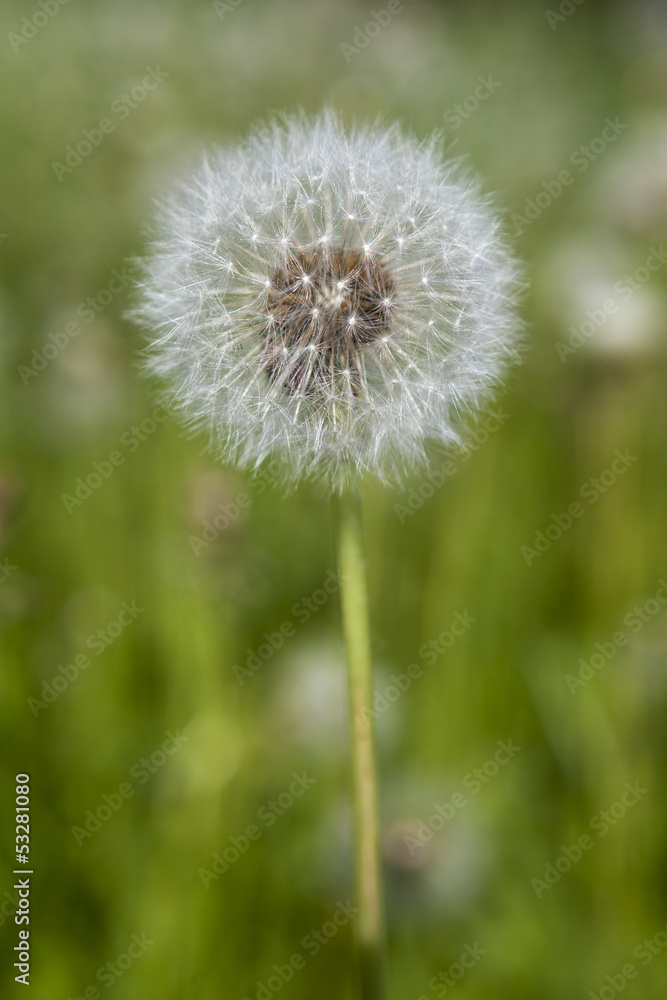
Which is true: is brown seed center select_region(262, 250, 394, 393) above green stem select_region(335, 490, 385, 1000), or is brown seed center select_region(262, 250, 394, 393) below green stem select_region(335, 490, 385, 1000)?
above

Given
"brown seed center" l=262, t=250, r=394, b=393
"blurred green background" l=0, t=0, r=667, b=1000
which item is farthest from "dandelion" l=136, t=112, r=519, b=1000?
"blurred green background" l=0, t=0, r=667, b=1000

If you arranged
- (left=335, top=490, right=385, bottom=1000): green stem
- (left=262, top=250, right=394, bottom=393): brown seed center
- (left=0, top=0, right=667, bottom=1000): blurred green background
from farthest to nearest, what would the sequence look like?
(left=0, top=0, right=667, bottom=1000): blurred green background, (left=262, top=250, right=394, bottom=393): brown seed center, (left=335, top=490, right=385, bottom=1000): green stem

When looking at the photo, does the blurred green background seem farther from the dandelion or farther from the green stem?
the green stem

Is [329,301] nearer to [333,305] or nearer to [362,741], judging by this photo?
[333,305]

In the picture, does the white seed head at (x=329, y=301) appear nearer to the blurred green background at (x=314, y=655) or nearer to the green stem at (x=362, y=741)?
the green stem at (x=362, y=741)

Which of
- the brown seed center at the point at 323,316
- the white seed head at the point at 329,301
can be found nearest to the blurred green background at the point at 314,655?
the white seed head at the point at 329,301

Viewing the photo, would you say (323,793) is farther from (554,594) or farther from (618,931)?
(554,594)

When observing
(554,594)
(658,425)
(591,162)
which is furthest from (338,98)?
(554,594)
